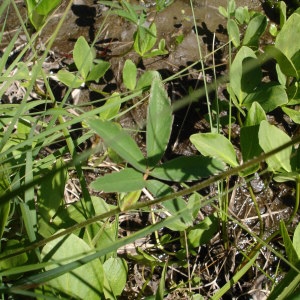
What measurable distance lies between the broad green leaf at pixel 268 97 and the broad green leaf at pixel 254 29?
8.3 inches

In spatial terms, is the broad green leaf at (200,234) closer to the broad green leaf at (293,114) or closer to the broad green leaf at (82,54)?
the broad green leaf at (293,114)

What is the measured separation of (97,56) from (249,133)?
700mm

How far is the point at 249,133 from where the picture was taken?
3.91 feet

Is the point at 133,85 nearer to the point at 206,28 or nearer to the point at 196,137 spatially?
the point at 196,137

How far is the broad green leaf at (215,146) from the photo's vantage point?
3.85 ft

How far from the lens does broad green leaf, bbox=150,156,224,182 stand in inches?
32.2

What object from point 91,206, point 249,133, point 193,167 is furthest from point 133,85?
point 193,167

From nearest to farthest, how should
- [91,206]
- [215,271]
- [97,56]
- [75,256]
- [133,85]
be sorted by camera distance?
[75,256], [91,206], [215,271], [133,85], [97,56]

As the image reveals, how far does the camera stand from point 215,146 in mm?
1189

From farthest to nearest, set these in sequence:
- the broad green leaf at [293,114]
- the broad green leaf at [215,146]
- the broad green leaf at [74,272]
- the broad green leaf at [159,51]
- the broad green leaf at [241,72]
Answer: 1. the broad green leaf at [159,51]
2. the broad green leaf at [293,114]
3. the broad green leaf at [241,72]
4. the broad green leaf at [215,146]
5. the broad green leaf at [74,272]

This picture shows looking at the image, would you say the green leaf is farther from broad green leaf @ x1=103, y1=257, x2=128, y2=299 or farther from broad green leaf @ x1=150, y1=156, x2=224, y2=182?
broad green leaf @ x1=103, y1=257, x2=128, y2=299

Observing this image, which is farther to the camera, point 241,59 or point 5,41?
point 5,41

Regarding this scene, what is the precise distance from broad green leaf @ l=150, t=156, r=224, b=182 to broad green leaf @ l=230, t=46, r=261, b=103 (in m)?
0.54

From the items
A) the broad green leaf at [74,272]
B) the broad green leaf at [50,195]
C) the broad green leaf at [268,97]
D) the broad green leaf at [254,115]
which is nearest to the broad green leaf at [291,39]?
the broad green leaf at [268,97]
